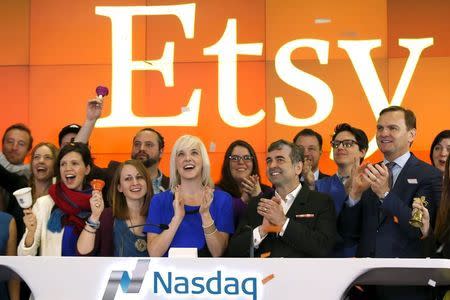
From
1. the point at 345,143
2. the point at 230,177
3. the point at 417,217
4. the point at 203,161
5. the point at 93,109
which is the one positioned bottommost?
the point at 417,217

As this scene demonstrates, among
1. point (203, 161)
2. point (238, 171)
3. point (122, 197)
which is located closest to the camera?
point (203, 161)

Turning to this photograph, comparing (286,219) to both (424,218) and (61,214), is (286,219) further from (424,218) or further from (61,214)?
(61,214)

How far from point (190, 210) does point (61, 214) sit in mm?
770

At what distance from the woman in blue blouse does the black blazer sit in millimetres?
120

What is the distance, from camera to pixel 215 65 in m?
6.71

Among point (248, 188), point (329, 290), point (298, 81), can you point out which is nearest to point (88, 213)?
point (248, 188)

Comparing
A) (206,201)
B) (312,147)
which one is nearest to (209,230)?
(206,201)

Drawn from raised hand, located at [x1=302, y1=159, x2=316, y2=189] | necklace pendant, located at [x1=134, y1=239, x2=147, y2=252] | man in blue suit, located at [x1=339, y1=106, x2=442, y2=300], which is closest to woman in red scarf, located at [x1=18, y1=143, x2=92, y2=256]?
necklace pendant, located at [x1=134, y1=239, x2=147, y2=252]

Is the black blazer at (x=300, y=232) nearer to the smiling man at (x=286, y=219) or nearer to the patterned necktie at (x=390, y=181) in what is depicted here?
the smiling man at (x=286, y=219)

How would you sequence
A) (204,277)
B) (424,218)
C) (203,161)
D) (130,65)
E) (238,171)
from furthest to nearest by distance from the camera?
(130,65) < (238,171) < (203,161) < (424,218) < (204,277)

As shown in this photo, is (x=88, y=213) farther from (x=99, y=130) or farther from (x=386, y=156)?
(x=99, y=130)

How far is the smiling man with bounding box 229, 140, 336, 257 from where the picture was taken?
3.93m

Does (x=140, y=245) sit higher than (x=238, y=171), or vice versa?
(x=238, y=171)

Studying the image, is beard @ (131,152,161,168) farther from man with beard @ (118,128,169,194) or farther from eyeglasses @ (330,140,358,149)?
eyeglasses @ (330,140,358,149)
